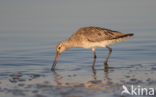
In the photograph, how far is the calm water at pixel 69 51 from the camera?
802 cm

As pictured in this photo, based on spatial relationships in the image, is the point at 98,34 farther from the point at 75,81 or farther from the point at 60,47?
the point at 75,81

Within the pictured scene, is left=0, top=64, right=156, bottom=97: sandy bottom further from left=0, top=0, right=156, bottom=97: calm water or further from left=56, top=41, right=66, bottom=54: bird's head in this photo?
left=56, top=41, right=66, bottom=54: bird's head

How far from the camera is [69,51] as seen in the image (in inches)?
496

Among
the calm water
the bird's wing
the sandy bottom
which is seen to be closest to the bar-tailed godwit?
the bird's wing

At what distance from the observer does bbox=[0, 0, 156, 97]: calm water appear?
26.3 feet

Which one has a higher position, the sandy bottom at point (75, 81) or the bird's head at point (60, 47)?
the bird's head at point (60, 47)

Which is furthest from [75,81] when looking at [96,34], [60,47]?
[96,34]

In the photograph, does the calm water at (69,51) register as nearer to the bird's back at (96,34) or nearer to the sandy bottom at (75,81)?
the sandy bottom at (75,81)

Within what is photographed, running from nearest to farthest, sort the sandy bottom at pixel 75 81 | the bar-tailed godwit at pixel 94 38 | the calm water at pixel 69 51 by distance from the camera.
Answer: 1. the sandy bottom at pixel 75 81
2. the calm water at pixel 69 51
3. the bar-tailed godwit at pixel 94 38

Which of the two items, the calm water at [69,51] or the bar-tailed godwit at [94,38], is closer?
the calm water at [69,51]

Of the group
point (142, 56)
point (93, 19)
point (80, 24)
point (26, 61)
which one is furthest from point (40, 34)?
point (142, 56)

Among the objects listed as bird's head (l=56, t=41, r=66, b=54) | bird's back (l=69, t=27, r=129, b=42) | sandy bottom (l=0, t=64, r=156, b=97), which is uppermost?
bird's back (l=69, t=27, r=129, b=42)

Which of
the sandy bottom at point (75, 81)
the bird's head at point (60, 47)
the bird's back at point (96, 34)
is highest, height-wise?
the bird's back at point (96, 34)

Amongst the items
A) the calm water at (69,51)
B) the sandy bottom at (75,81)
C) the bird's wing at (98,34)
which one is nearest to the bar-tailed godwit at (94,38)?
the bird's wing at (98,34)
